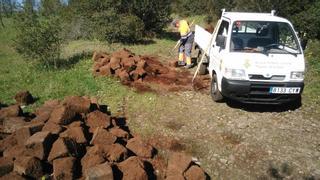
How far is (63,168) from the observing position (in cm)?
579

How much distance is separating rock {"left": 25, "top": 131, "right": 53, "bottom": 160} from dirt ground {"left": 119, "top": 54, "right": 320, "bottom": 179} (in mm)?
2310

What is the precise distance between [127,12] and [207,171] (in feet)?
49.8

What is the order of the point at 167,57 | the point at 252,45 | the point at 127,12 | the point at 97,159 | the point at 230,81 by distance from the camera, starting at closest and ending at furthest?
the point at 97,159, the point at 230,81, the point at 252,45, the point at 167,57, the point at 127,12

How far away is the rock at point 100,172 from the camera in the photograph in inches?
218

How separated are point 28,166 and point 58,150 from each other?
56 centimetres

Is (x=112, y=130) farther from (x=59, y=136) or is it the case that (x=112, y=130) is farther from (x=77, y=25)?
(x=77, y=25)

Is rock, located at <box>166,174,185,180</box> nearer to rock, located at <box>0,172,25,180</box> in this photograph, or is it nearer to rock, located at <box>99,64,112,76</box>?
rock, located at <box>0,172,25,180</box>

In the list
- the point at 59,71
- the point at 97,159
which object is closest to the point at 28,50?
the point at 59,71

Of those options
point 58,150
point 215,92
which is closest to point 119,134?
point 58,150

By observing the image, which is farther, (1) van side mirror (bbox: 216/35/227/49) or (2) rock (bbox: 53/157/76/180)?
(1) van side mirror (bbox: 216/35/227/49)

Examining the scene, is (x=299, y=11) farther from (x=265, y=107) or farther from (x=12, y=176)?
(x=12, y=176)

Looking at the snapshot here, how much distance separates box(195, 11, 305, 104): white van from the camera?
858 cm

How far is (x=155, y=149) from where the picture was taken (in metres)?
7.31

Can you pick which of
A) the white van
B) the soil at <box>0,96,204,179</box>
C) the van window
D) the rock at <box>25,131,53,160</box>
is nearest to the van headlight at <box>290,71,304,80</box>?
the white van
